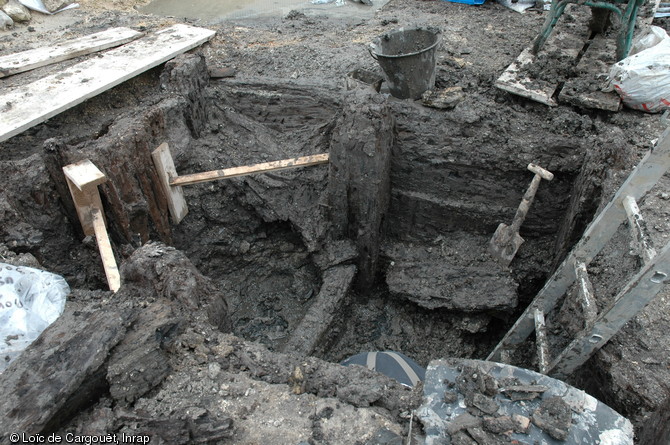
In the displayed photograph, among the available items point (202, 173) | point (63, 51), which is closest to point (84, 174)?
point (202, 173)

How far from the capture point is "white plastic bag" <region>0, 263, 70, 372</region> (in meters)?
2.30

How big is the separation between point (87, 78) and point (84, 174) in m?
1.73

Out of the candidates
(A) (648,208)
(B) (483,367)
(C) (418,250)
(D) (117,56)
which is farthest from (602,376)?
(D) (117,56)

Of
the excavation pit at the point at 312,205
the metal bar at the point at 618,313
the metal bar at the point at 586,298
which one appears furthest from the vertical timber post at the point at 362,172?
the metal bar at the point at 618,313

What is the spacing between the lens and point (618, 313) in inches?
83.6

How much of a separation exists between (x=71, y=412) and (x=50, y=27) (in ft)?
21.1

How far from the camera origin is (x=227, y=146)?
458 centimetres

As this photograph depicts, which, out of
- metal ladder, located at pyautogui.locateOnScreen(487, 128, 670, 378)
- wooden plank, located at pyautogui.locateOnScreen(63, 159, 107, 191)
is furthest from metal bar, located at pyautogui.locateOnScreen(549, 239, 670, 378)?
wooden plank, located at pyautogui.locateOnScreen(63, 159, 107, 191)

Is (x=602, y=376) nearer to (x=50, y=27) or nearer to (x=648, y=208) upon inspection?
(x=648, y=208)

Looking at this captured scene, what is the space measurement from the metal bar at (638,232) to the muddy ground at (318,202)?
0.57 meters

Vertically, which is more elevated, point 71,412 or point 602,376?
point 71,412

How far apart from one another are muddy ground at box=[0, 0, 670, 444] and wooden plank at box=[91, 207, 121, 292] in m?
0.15

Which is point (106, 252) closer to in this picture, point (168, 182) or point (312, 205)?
point (168, 182)

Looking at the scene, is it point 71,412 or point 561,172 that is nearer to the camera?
point 71,412
